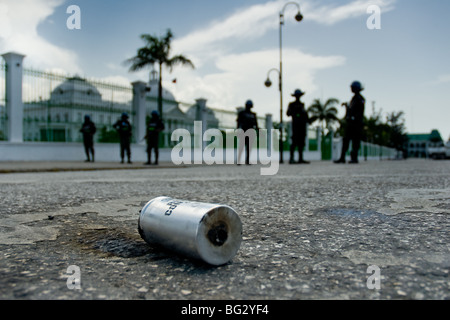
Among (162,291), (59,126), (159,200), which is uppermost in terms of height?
(59,126)

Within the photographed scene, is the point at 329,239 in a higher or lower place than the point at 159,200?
lower

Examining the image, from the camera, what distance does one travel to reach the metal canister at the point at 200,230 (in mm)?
1202

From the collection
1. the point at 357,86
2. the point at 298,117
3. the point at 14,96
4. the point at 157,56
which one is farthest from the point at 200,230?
the point at 157,56

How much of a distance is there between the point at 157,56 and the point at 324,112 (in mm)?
25828

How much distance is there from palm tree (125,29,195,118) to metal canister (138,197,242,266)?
891 inches

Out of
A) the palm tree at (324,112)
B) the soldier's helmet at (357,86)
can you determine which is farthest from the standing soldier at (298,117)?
the palm tree at (324,112)

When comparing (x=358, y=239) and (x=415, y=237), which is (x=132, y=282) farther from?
(x=415, y=237)

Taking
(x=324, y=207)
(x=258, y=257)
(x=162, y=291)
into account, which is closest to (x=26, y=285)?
(x=162, y=291)

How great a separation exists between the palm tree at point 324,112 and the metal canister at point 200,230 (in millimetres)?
44132

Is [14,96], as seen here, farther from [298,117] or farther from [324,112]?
[324,112]

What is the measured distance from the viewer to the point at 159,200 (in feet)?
4.90

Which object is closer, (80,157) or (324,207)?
(324,207)

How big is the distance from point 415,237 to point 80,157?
15497 mm

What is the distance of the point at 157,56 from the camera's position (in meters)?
23.7
